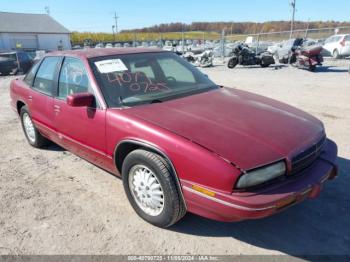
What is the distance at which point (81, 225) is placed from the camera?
3.19m

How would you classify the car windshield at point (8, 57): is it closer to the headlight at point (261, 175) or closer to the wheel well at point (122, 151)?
the wheel well at point (122, 151)

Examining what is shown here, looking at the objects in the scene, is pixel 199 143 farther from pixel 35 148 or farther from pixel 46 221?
pixel 35 148

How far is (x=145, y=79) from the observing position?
12.1 ft

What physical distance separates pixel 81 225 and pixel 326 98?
756 centimetres

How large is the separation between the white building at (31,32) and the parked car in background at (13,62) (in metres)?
27.4

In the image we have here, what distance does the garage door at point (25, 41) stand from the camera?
48562mm

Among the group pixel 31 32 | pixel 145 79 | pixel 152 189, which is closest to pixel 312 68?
pixel 145 79

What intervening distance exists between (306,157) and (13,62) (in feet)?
70.0

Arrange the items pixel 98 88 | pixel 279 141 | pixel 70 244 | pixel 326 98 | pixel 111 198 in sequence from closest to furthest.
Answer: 1. pixel 279 141
2. pixel 70 244
3. pixel 98 88
4. pixel 111 198
5. pixel 326 98

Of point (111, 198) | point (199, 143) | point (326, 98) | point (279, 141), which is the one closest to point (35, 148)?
point (111, 198)

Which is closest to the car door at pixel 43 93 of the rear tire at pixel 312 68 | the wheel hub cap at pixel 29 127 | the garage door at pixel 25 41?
the wheel hub cap at pixel 29 127

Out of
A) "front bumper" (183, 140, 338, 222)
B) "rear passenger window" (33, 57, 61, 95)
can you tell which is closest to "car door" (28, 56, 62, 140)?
"rear passenger window" (33, 57, 61, 95)

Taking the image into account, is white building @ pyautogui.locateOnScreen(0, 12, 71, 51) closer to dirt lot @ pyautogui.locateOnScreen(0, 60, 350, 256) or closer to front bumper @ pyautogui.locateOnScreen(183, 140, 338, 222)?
dirt lot @ pyautogui.locateOnScreen(0, 60, 350, 256)

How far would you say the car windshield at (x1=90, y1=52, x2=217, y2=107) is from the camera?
3.42 metres
